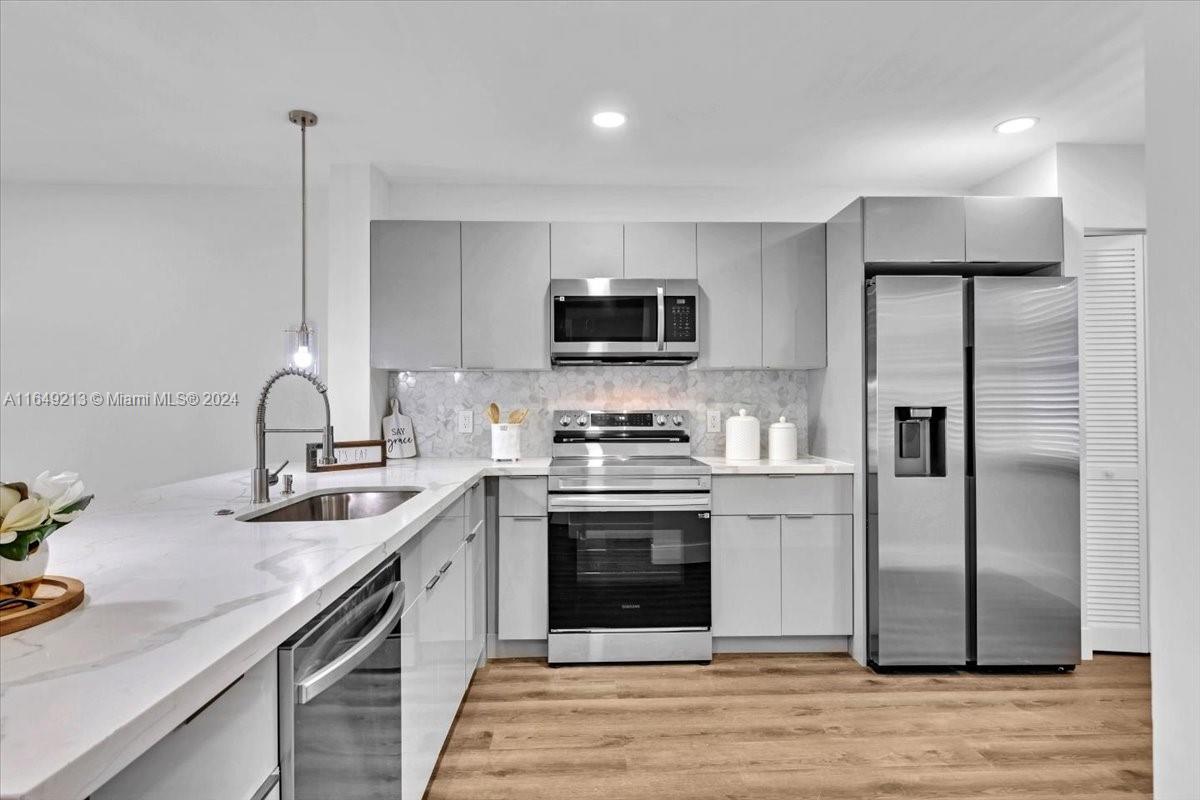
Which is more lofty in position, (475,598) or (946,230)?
(946,230)

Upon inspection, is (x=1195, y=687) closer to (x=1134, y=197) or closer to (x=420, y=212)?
(x=1134, y=197)

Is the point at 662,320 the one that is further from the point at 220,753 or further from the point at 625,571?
the point at 220,753

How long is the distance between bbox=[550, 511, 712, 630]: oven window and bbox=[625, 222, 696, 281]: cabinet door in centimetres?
125

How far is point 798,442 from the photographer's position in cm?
387

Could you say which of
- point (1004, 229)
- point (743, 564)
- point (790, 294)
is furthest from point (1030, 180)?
point (743, 564)

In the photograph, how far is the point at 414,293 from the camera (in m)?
3.50

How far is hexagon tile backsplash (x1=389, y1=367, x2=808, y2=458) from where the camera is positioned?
3820 millimetres

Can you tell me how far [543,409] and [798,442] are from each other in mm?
1471

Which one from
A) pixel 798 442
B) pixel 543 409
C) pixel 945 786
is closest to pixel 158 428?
pixel 543 409

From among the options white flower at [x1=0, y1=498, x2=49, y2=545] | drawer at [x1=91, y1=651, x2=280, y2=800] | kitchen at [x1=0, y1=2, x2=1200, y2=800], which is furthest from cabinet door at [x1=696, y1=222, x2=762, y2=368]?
white flower at [x1=0, y1=498, x2=49, y2=545]

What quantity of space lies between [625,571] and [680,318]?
1293 millimetres

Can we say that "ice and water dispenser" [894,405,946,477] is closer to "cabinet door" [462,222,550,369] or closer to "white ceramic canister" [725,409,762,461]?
"white ceramic canister" [725,409,762,461]

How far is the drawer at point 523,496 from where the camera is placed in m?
3.23

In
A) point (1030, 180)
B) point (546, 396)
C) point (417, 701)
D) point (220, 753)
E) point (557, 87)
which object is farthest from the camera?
point (546, 396)
